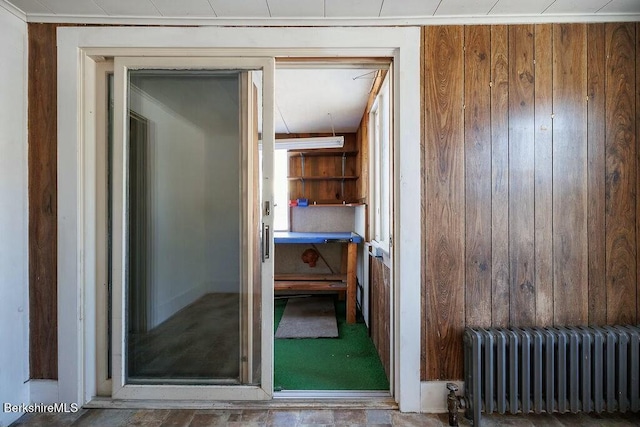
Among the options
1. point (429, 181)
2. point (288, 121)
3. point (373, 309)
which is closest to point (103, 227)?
point (429, 181)

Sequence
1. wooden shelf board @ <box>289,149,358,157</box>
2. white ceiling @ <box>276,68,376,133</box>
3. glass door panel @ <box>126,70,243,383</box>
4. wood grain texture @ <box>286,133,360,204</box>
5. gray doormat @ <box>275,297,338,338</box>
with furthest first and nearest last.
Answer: wood grain texture @ <box>286,133,360,204</box>, wooden shelf board @ <box>289,149,358,157</box>, gray doormat @ <box>275,297,338,338</box>, white ceiling @ <box>276,68,376,133</box>, glass door panel @ <box>126,70,243,383</box>

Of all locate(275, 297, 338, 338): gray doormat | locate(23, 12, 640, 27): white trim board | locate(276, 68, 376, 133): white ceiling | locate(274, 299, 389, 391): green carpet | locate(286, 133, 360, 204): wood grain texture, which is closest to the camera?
locate(23, 12, 640, 27): white trim board

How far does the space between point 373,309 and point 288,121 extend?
275 cm

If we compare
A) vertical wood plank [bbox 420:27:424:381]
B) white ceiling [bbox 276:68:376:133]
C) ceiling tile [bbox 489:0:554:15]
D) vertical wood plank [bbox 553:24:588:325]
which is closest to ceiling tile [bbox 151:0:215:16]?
white ceiling [bbox 276:68:376:133]

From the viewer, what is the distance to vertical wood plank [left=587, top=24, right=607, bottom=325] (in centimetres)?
199

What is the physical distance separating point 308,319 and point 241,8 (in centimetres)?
306

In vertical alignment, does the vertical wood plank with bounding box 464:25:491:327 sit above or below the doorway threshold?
above

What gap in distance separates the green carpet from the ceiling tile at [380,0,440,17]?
2.46m

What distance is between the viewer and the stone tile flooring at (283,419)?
188 cm

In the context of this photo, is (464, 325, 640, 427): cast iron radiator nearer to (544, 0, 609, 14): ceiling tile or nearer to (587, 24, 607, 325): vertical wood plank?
(587, 24, 607, 325): vertical wood plank

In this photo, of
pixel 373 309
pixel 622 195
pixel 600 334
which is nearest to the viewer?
pixel 600 334

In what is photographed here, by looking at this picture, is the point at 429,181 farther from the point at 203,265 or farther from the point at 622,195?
the point at 203,265

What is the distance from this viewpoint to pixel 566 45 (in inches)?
78.4

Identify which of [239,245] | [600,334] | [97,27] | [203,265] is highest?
[97,27]
